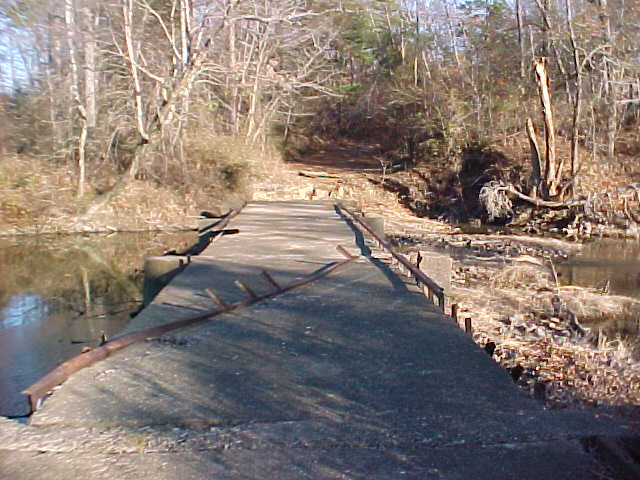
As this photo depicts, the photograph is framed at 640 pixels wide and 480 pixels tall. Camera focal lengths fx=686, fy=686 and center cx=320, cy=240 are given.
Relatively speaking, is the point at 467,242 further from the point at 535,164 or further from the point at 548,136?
the point at 535,164

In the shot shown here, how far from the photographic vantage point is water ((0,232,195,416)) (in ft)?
24.5

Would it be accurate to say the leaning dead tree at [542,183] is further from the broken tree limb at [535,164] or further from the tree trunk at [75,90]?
the tree trunk at [75,90]

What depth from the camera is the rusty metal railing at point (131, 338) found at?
4070 mm

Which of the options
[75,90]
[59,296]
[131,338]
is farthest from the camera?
[75,90]

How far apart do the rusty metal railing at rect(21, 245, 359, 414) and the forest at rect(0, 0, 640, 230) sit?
12.3m

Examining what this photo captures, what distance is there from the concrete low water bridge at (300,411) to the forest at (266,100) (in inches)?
557

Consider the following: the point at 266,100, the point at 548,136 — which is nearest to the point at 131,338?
the point at 548,136

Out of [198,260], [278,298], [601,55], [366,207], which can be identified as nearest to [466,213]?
[366,207]

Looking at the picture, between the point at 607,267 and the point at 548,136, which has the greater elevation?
the point at 548,136

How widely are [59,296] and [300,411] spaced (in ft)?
27.1

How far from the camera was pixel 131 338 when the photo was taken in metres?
5.16

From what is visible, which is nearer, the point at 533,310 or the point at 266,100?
the point at 533,310

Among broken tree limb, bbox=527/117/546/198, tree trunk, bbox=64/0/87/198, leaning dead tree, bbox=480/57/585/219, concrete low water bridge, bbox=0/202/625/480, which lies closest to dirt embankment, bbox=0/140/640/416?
tree trunk, bbox=64/0/87/198

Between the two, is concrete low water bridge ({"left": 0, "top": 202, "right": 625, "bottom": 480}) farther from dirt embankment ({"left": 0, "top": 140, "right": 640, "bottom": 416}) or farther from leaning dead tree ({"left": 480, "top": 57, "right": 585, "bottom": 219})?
leaning dead tree ({"left": 480, "top": 57, "right": 585, "bottom": 219})
